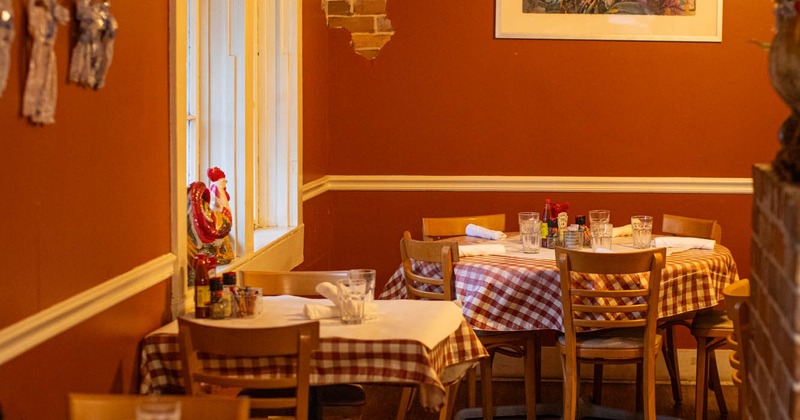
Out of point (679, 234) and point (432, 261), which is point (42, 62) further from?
point (679, 234)

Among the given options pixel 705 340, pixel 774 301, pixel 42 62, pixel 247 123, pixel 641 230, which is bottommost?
pixel 705 340

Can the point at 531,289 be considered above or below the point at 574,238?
below

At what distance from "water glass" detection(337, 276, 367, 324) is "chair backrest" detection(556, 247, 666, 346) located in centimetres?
134

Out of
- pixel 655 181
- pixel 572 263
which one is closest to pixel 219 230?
pixel 572 263

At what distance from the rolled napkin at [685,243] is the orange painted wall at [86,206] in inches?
103

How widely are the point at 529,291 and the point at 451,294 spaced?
0.35 m

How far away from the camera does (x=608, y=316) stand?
14.6 feet

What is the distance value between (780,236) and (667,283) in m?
2.62

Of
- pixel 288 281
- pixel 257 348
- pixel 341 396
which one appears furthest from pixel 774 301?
pixel 288 281

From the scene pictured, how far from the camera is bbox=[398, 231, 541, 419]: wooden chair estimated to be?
15.2ft

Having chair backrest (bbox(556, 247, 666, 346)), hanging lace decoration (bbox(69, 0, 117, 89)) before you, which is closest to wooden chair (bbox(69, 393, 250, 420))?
hanging lace decoration (bbox(69, 0, 117, 89))

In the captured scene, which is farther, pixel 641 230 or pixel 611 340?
pixel 641 230

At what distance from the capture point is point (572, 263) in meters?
4.31

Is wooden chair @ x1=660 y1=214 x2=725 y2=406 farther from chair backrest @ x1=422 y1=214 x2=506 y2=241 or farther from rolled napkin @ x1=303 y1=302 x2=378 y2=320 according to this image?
rolled napkin @ x1=303 y1=302 x2=378 y2=320
